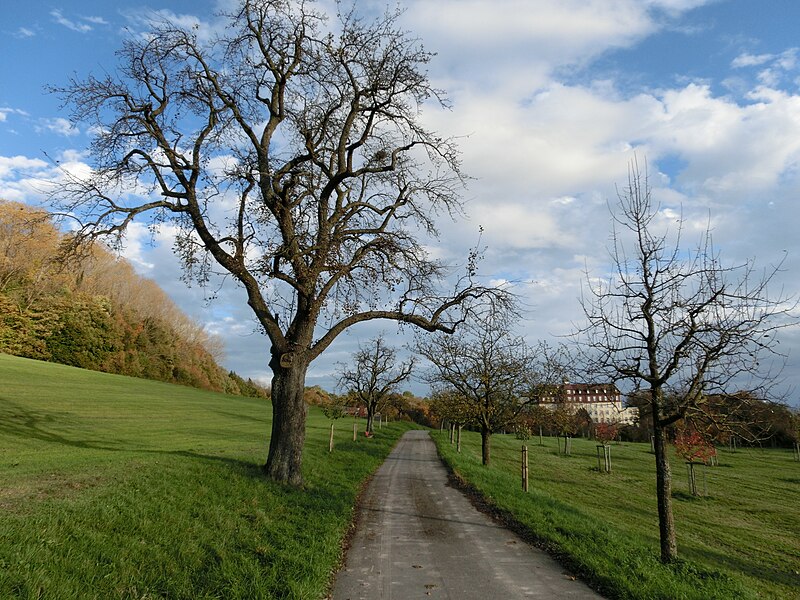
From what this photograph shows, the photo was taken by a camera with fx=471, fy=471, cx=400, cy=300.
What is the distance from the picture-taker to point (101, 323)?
2724 inches

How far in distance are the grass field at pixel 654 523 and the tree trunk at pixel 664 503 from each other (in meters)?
0.30

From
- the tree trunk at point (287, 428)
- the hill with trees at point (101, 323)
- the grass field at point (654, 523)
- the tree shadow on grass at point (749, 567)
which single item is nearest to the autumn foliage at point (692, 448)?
the grass field at point (654, 523)

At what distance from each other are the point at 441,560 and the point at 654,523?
46.0ft

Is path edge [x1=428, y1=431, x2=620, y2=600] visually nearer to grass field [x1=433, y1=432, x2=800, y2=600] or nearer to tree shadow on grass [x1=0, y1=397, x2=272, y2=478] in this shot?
grass field [x1=433, y1=432, x2=800, y2=600]

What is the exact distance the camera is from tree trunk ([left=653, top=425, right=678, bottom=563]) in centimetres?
884

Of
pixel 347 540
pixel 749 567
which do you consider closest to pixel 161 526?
pixel 347 540

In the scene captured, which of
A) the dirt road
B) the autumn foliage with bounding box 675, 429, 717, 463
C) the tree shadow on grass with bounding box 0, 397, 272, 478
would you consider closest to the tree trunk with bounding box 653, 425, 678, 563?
the dirt road

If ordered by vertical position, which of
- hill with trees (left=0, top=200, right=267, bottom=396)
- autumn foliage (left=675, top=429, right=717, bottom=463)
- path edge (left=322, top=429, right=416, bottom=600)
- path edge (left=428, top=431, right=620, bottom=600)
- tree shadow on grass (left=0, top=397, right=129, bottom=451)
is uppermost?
hill with trees (left=0, top=200, right=267, bottom=396)

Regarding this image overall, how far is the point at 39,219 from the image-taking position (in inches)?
412

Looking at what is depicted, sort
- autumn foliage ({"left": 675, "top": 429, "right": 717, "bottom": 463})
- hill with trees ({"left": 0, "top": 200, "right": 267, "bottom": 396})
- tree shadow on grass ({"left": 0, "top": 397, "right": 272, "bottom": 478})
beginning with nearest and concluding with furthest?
1. tree shadow on grass ({"left": 0, "top": 397, "right": 272, "bottom": 478})
2. autumn foliage ({"left": 675, "top": 429, "right": 717, "bottom": 463})
3. hill with trees ({"left": 0, "top": 200, "right": 267, "bottom": 396})

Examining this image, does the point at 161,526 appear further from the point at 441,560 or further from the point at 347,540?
the point at 441,560

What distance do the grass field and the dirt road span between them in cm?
71

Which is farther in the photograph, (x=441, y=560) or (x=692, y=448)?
(x=692, y=448)

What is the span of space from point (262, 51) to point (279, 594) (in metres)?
13.1
